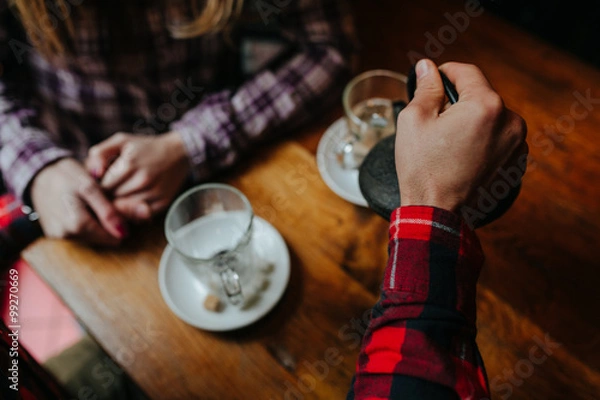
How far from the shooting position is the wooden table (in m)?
0.80

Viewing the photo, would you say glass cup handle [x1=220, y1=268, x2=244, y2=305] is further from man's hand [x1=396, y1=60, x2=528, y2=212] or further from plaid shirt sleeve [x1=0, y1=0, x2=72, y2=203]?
plaid shirt sleeve [x1=0, y1=0, x2=72, y2=203]

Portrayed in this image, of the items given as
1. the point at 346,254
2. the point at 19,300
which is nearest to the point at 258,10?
the point at 346,254

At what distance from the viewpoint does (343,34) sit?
117 cm

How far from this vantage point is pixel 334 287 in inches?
34.9

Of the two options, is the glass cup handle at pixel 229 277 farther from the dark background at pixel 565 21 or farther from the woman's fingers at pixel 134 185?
the dark background at pixel 565 21

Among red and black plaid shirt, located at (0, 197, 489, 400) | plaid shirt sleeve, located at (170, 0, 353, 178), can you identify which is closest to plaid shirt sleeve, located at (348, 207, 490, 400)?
red and black plaid shirt, located at (0, 197, 489, 400)

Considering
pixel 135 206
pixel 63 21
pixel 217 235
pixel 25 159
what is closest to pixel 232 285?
pixel 217 235

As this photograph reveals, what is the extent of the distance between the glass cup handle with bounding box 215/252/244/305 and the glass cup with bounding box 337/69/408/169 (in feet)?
1.07

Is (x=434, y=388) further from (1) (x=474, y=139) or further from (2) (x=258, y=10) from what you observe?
(2) (x=258, y=10)

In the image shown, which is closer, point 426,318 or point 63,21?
point 426,318

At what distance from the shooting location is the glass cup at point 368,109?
99cm

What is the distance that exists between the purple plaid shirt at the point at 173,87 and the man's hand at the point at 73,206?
0.13 ft

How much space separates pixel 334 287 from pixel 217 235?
24 cm

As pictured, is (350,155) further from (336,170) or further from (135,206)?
(135,206)
